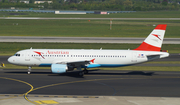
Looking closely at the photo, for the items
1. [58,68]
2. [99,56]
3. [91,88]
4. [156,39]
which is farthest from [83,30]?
[91,88]

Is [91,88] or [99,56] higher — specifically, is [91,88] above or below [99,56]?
below

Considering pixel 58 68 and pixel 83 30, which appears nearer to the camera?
pixel 58 68

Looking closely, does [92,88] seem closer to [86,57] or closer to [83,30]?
[86,57]

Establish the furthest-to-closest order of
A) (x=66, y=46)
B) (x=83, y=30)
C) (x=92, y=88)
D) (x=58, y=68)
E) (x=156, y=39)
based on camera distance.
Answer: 1. (x=83, y=30)
2. (x=66, y=46)
3. (x=156, y=39)
4. (x=58, y=68)
5. (x=92, y=88)

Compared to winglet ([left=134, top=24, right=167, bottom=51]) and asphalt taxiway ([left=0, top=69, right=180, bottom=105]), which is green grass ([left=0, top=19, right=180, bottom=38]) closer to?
winglet ([left=134, top=24, right=167, bottom=51])

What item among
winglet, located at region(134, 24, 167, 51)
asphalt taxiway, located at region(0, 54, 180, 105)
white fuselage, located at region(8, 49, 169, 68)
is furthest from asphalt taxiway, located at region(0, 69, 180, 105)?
winglet, located at region(134, 24, 167, 51)

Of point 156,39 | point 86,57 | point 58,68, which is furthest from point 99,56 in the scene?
point 156,39

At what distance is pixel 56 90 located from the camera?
32375 millimetres

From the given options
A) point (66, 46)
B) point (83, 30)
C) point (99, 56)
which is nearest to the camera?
point (99, 56)

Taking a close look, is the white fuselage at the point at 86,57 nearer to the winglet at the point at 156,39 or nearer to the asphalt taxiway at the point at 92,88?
the winglet at the point at 156,39

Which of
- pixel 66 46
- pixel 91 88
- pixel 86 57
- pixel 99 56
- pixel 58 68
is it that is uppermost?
pixel 99 56

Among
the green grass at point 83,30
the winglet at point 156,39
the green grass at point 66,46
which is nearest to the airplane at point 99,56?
the winglet at point 156,39

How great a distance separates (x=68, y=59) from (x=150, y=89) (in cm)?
1495

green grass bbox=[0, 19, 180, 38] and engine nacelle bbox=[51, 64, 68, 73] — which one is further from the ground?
green grass bbox=[0, 19, 180, 38]
